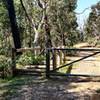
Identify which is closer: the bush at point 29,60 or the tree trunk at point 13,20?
the bush at point 29,60

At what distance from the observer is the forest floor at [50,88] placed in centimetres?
824

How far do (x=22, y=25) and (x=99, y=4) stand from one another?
11.8 m

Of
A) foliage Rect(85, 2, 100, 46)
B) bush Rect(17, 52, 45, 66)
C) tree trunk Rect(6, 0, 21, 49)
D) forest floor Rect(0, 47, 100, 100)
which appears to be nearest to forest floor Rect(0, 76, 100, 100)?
forest floor Rect(0, 47, 100, 100)

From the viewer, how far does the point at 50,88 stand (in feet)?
30.4

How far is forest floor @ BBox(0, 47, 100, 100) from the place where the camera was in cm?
824

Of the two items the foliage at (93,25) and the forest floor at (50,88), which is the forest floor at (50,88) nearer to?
the forest floor at (50,88)

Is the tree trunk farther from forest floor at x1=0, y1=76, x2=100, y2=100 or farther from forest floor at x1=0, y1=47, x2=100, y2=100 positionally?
→ forest floor at x1=0, y1=76, x2=100, y2=100

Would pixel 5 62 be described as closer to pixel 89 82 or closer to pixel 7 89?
pixel 7 89

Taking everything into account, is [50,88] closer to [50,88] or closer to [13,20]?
[50,88]

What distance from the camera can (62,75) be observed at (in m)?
10.7

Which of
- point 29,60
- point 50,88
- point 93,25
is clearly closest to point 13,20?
point 29,60

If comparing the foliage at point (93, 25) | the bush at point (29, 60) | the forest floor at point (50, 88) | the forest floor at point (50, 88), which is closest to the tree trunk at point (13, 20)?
the bush at point (29, 60)

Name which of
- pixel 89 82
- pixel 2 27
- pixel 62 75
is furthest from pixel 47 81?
pixel 2 27

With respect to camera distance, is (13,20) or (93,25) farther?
(93,25)
